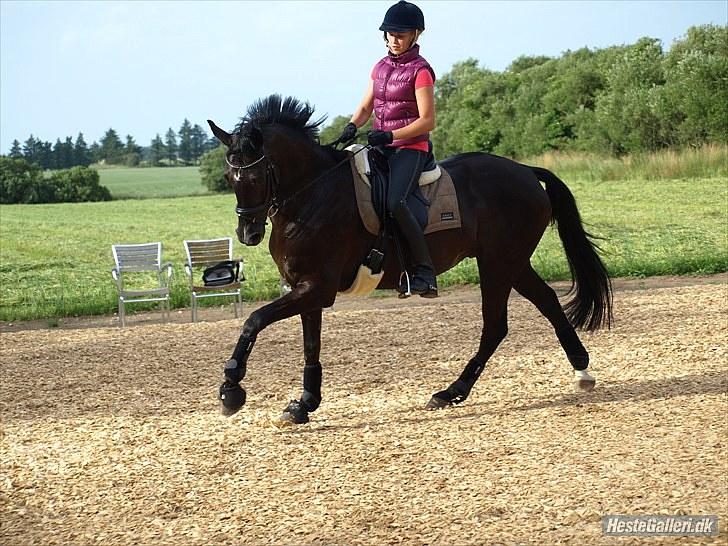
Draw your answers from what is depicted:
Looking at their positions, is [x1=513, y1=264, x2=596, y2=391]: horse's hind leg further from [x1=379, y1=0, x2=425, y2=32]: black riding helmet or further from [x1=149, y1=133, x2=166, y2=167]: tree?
[x1=149, y1=133, x2=166, y2=167]: tree

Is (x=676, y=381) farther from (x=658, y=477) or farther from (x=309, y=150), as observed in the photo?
(x=309, y=150)

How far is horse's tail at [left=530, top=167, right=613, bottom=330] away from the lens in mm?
8203

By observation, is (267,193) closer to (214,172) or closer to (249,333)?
(249,333)

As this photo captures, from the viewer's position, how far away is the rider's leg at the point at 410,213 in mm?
6906

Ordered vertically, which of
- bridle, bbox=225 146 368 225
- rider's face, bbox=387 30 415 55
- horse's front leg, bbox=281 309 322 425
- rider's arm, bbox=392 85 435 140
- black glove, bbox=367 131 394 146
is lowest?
horse's front leg, bbox=281 309 322 425

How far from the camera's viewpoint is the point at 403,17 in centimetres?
673

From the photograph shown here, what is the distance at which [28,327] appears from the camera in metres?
13.4

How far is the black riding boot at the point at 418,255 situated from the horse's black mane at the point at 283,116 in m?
0.83

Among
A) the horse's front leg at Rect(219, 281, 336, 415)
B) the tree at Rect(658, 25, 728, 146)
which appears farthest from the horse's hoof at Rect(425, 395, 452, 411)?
the tree at Rect(658, 25, 728, 146)

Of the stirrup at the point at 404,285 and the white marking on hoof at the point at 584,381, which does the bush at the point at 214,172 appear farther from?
the stirrup at the point at 404,285

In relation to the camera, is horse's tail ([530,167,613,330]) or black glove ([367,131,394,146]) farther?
horse's tail ([530,167,613,330])

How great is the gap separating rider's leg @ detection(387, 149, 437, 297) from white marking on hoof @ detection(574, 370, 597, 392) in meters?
1.49

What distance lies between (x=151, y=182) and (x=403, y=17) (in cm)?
6210

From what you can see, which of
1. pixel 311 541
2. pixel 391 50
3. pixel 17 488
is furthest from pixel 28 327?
pixel 311 541
